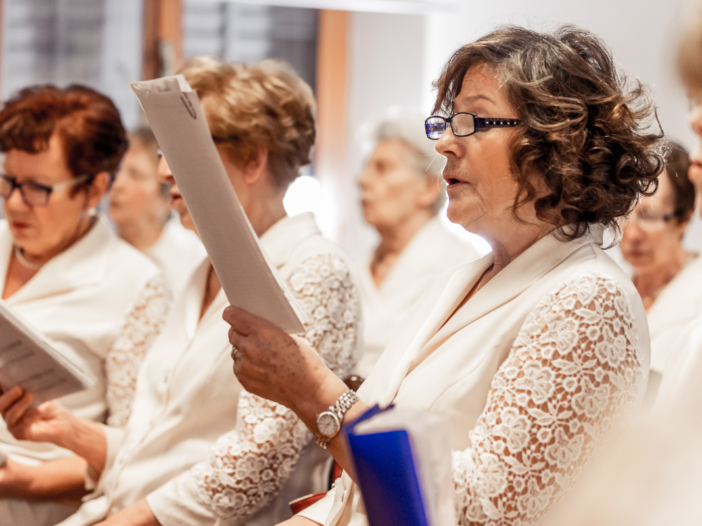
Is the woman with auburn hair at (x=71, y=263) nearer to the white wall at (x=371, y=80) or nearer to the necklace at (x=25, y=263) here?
the necklace at (x=25, y=263)

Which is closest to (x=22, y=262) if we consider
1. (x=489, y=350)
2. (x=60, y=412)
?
(x=60, y=412)

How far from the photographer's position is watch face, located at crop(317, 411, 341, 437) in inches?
44.4

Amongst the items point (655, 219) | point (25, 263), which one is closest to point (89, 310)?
point (25, 263)

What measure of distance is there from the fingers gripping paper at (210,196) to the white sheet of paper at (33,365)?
0.53 meters

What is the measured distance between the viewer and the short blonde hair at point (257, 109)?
158 centimetres

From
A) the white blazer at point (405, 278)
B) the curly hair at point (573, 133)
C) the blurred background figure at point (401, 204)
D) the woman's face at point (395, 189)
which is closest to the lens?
the curly hair at point (573, 133)

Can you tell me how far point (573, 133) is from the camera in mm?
1068

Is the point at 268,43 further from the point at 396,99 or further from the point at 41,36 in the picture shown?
the point at 41,36

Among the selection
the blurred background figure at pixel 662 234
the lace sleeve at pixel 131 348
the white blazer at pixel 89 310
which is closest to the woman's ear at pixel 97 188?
the white blazer at pixel 89 310

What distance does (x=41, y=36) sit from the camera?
570 centimetres

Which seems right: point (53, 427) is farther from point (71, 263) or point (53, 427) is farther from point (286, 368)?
point (286, 368)

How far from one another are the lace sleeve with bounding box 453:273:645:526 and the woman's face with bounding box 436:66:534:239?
196mm

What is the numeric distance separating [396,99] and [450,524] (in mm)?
5082

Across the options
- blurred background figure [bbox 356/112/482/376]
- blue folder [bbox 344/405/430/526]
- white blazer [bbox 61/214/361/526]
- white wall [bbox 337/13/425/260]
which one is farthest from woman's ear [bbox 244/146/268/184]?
white wall [bbox 337/13/425/260]
